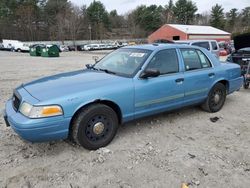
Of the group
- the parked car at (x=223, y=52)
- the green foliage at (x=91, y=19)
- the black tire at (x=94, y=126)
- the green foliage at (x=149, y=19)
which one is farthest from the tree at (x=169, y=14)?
the black tire at (x=94, y=126)

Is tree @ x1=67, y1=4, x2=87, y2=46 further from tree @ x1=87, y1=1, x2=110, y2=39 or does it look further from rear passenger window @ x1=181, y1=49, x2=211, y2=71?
rear passenger window @ x1=181, y1=49, x2=211, y2=71

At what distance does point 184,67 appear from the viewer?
5039 millimetres

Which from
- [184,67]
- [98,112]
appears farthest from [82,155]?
[184,67]

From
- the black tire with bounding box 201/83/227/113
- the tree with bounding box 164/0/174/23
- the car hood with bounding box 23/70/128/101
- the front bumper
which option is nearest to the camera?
the front bumper

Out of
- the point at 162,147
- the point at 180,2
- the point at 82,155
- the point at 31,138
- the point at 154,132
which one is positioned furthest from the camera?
the point at 180,2

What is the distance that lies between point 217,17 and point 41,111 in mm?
82692

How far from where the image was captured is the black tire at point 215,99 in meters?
5.68

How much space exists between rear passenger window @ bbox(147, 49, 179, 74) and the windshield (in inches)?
6.9

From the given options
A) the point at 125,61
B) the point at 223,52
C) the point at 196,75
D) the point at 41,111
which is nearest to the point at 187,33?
the point at 223,52

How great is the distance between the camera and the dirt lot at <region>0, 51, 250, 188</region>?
325 cm

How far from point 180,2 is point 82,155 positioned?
85.7 metres

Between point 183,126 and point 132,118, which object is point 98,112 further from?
point 183,126

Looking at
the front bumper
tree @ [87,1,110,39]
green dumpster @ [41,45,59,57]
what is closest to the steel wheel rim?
the front bumper

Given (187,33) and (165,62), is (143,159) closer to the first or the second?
(165,62)
